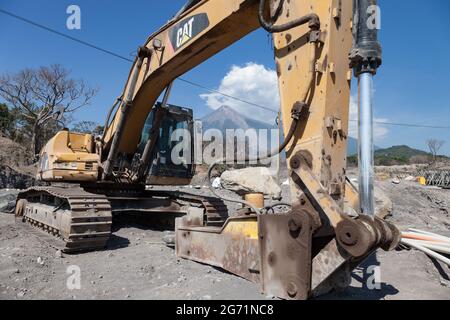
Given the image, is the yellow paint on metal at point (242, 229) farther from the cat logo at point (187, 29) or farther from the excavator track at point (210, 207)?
the excavator track at point (210, 207)

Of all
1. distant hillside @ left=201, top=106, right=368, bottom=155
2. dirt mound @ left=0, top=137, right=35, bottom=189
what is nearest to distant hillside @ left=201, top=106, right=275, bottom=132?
distant hillside @ left=201, top=106, right=368, bottom=155

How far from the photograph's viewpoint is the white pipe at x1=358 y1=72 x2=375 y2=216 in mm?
2791

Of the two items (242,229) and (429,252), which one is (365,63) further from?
(429,252)

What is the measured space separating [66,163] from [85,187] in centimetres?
59

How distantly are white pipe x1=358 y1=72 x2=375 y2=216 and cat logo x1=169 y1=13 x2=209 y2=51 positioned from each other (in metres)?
2.21

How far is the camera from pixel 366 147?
283cm

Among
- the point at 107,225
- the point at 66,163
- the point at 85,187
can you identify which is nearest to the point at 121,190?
the point at 85,187

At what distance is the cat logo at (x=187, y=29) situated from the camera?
4.51 m

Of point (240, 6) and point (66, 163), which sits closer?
point (240, 6)

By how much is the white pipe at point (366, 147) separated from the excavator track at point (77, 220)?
3.88 metres

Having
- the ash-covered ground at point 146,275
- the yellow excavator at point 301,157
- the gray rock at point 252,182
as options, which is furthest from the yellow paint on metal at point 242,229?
the gray rock at point 252,182

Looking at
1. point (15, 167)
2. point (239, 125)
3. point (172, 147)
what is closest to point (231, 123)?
point (239, 125)
